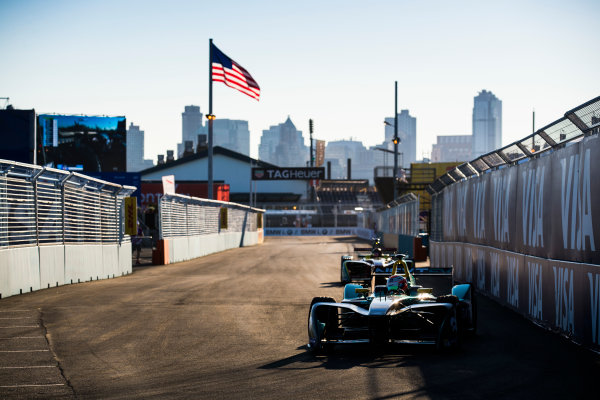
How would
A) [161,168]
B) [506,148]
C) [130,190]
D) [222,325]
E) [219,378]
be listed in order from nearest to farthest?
[219,378], [222,325], [506,148], [130,190], [161,168]

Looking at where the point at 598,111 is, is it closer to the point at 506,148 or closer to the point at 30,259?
the point at 506,148

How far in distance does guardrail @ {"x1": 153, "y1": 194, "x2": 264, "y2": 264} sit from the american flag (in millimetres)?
5842

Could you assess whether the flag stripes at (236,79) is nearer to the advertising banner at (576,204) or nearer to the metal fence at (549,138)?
the metal fence at (549,138)

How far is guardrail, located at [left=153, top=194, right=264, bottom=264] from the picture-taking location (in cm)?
2828

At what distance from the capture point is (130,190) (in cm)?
2422

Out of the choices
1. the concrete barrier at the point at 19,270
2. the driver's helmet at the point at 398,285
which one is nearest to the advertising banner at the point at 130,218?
the concrete barrier at the point at 19,270

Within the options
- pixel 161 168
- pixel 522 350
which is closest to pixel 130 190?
pixel 522 350

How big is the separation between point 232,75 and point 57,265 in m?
21.4

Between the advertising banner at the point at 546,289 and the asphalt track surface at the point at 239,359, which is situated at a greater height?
the advertising banner at the point at 546,289

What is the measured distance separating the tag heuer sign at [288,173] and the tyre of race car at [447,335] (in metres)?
64.1

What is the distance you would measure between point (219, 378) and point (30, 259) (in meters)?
9.42

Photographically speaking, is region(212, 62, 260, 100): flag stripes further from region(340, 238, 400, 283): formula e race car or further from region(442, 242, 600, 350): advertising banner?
region(442, 242, 600, 350): advertising banner

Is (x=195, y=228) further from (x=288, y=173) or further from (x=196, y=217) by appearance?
(x=288, y=173)

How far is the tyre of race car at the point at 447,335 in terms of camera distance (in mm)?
8609
